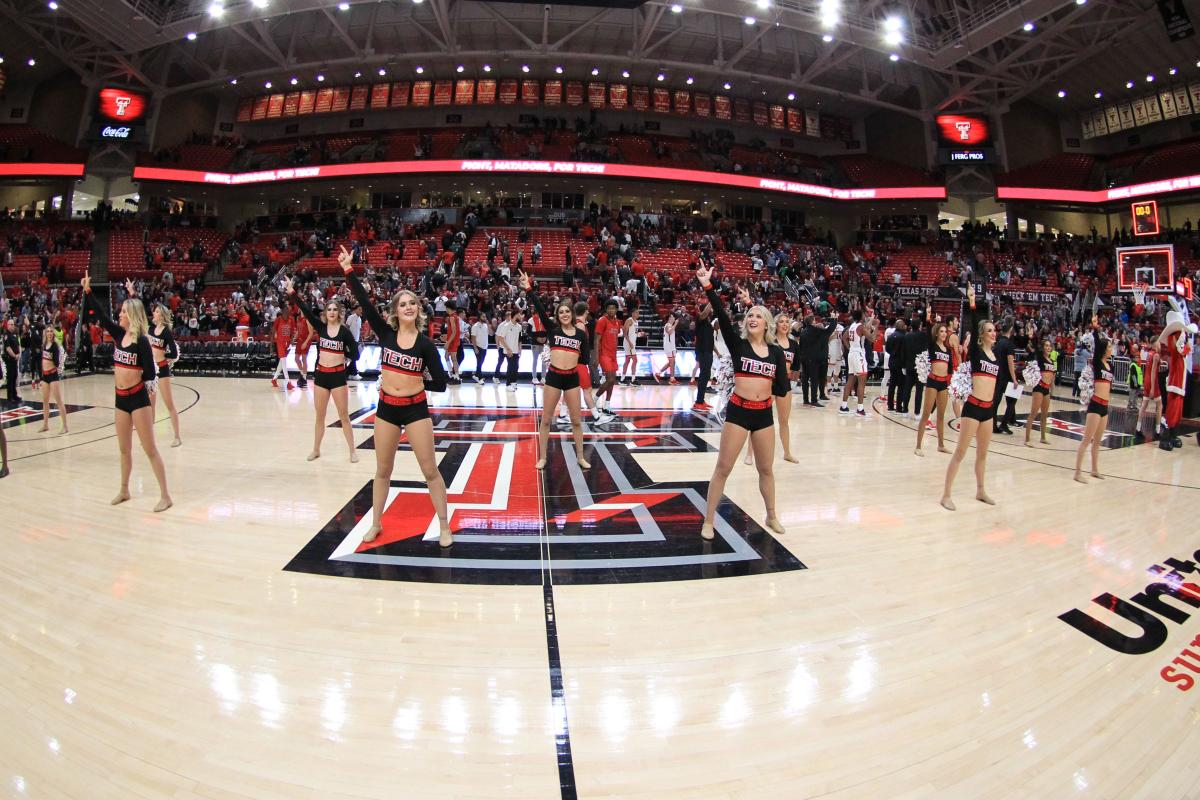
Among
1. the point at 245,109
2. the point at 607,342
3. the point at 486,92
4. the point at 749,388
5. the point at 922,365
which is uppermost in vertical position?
the point at 245,109

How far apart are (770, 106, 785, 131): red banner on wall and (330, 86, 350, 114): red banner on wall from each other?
83.9ft

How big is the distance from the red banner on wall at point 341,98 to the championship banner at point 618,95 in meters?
15.5

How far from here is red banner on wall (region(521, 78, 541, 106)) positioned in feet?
Result: 112

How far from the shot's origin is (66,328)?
1786 cm

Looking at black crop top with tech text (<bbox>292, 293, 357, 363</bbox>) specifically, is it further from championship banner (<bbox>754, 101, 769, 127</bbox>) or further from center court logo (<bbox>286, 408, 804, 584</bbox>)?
championship banner (<bbox>754, 101, 769, 127</bbox>)

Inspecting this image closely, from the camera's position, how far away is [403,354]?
4.55 meters

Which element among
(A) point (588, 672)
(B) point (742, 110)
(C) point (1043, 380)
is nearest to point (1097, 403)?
(C) point (1043, 380)

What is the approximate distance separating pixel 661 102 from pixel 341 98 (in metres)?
18.9

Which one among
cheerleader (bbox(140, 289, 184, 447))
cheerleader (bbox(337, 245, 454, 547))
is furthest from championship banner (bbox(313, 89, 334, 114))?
cheerleader (bbox(337, 245, 454, 547))

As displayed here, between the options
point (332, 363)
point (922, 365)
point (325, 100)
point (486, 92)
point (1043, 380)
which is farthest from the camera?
point (325, 100)

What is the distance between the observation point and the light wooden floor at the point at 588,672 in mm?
2465

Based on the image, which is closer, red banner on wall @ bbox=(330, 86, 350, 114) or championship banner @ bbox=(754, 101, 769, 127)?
red banner on wall @ bbox=(330, 86, 350, 114)

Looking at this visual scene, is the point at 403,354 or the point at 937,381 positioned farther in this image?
the point at 937,381

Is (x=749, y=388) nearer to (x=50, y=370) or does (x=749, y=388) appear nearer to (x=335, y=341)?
(x=335, y=341)
